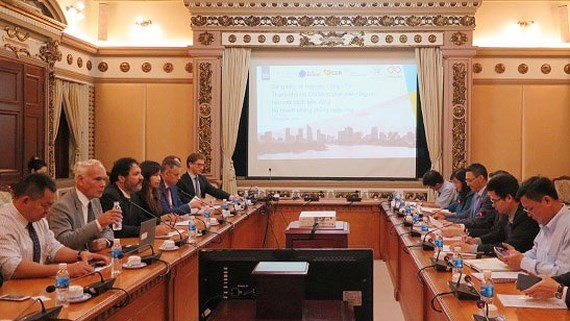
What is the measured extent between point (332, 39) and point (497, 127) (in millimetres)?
2757

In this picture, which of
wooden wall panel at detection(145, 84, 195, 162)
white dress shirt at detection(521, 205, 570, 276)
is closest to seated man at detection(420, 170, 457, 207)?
wooden wall panel at detection(145, 84, 195, 162)

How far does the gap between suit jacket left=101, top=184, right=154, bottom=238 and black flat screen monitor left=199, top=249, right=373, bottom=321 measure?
2.60 metres

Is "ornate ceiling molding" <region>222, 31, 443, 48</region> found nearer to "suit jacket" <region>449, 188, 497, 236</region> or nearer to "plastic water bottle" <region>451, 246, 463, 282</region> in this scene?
"suit jacket" <region>449, 188, 497, 236</region>

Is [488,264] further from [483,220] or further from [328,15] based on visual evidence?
[328,15]

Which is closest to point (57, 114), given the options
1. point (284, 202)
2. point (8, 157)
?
point (8, 157)

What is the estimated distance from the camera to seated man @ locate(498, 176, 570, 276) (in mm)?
2740

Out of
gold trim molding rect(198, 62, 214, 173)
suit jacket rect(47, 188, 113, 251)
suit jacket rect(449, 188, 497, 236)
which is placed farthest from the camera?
gold trim molding rect(198, 62, 214, 173)

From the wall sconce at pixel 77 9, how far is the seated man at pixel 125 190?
4388 millimetres

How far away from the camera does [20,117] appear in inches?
259

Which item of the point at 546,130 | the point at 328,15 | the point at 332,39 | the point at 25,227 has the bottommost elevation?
the point at 25,227

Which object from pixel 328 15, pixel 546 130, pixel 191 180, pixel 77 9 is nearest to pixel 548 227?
pixel 191 180

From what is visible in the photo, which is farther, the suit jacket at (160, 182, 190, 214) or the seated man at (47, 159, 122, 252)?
the suit jacket at (160, 182, 190, 214)

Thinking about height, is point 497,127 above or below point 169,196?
above

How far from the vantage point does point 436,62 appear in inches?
327
